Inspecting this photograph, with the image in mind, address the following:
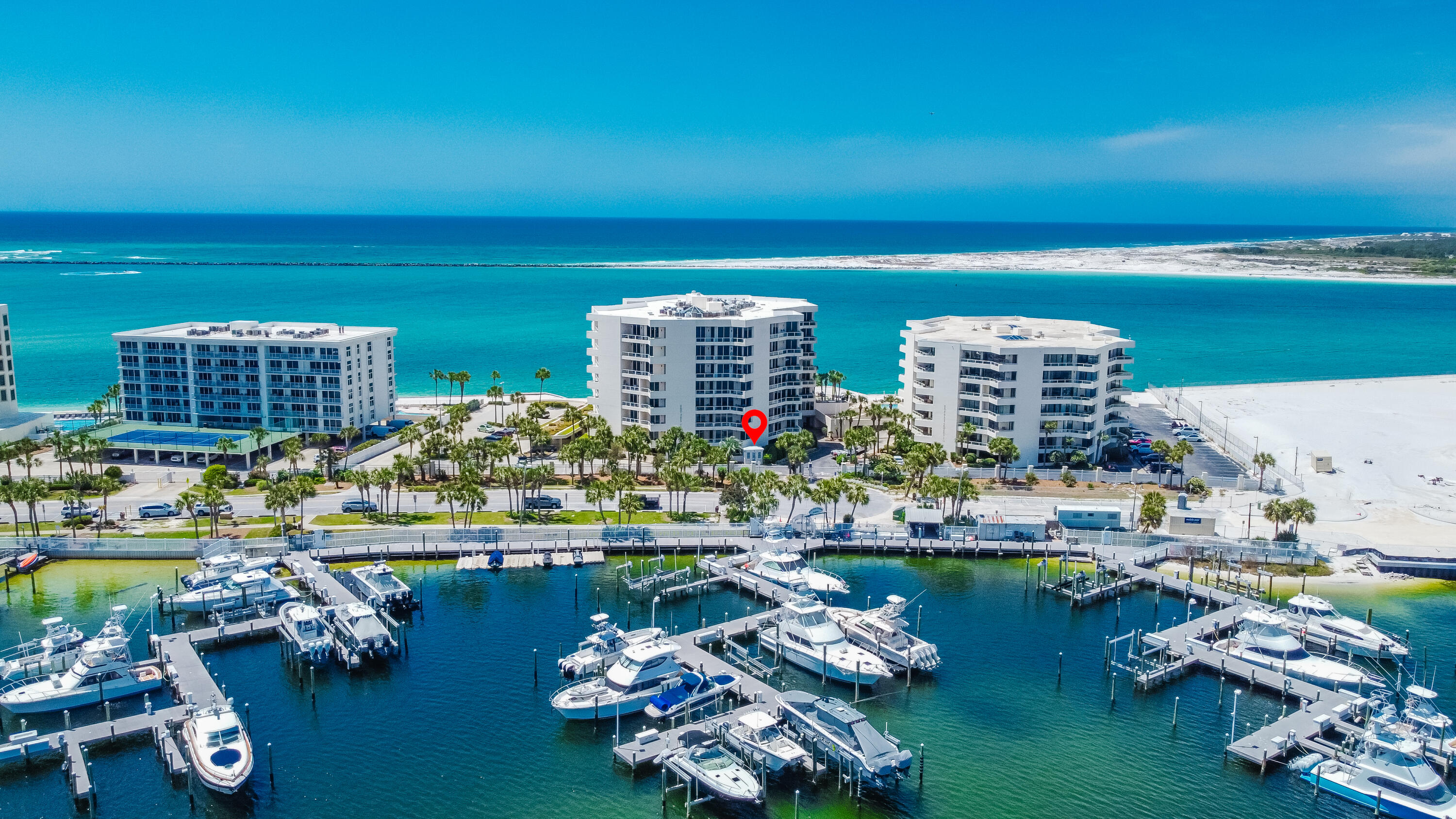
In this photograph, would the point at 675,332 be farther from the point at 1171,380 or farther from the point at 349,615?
the point at 1171,380

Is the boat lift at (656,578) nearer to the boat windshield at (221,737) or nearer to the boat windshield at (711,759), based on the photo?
the boat windshield at (711,759)

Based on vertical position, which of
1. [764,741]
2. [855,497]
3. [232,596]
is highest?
[855,497]

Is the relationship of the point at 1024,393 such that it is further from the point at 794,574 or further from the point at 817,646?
the point at 817,646

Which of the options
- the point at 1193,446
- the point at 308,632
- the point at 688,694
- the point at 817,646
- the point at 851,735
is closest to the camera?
the point at 851,735

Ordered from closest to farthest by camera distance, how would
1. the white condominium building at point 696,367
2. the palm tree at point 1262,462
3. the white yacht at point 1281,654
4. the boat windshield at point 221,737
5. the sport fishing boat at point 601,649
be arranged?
1. the boat windshield at point 221,737
2. the white yacht at point 1281,654
3. the sport fishing boat at point 601,649
4. the palm tree at point 1262,462
5. the white condominium building at point 696,367

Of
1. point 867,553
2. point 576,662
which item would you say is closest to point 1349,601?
point 867,553

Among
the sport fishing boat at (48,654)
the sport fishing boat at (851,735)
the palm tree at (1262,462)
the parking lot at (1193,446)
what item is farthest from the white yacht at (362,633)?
the palm tree at (1262,462)

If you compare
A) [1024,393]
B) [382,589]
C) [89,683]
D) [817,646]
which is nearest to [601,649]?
[817,646]
